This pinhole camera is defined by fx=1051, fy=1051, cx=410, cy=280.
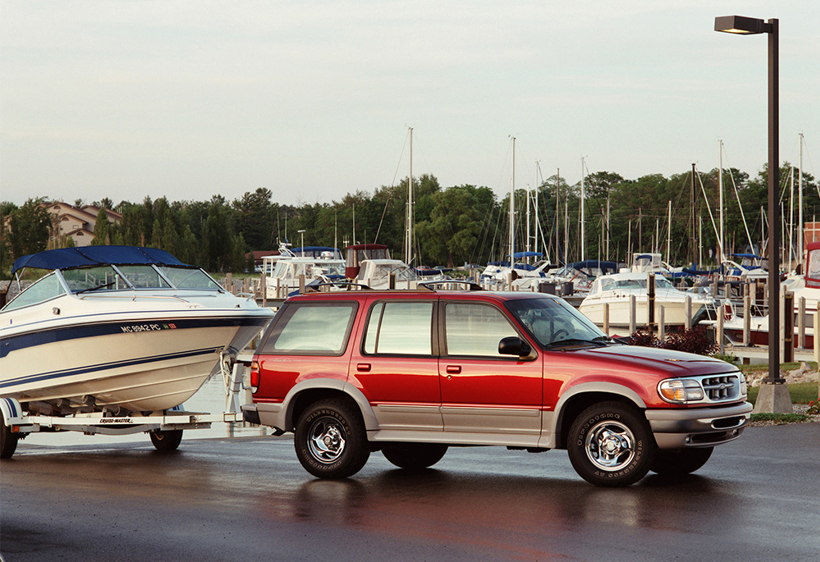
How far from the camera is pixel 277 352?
12.1m

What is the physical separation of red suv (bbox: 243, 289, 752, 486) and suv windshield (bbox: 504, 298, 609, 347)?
2cm

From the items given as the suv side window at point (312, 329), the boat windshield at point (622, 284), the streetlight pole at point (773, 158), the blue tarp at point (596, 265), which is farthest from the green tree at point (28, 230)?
the suv side window at point (312, 329)

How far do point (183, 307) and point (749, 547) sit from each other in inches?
341

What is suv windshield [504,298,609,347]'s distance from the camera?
36.4 feet

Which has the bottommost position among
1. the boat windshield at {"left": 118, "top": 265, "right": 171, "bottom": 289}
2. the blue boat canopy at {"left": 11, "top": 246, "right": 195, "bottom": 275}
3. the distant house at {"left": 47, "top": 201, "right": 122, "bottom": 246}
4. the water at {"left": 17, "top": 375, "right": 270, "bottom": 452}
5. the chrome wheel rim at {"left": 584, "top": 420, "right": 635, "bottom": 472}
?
the water at {"left": 17, "top": 375, "right": 270, "bottom": 452}

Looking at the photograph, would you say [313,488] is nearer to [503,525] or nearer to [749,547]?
[503,525]

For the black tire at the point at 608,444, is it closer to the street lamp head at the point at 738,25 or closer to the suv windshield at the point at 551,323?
the suv windshield at the point at 551,323

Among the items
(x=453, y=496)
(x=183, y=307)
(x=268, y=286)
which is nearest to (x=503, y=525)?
(x=453, y=496)

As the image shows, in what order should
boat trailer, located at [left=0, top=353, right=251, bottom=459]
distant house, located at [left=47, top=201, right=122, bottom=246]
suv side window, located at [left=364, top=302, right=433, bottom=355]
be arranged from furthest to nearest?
distant house, located at [left=47, top=201, right=122, bottom=246], boat trailer, located at [left=0, top=353, right=251, bottom=459], suv side window, located at [left=364, top=302, right=433, bottom=355]

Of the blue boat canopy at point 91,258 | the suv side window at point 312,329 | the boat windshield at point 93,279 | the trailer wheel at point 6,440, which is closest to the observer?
the suv side window at point 312,329

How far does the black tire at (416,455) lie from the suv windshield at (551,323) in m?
2.14

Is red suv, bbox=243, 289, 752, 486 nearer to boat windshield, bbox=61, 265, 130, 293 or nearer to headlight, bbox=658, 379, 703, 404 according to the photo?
headlight, bbox=658, 379, 703, 404

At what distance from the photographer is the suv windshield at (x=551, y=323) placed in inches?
436

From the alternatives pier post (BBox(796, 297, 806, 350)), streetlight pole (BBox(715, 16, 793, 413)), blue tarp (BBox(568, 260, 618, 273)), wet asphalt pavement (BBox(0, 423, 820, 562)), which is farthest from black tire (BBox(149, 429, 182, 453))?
blue tarp (BBox(568, 260, 618, 273))
